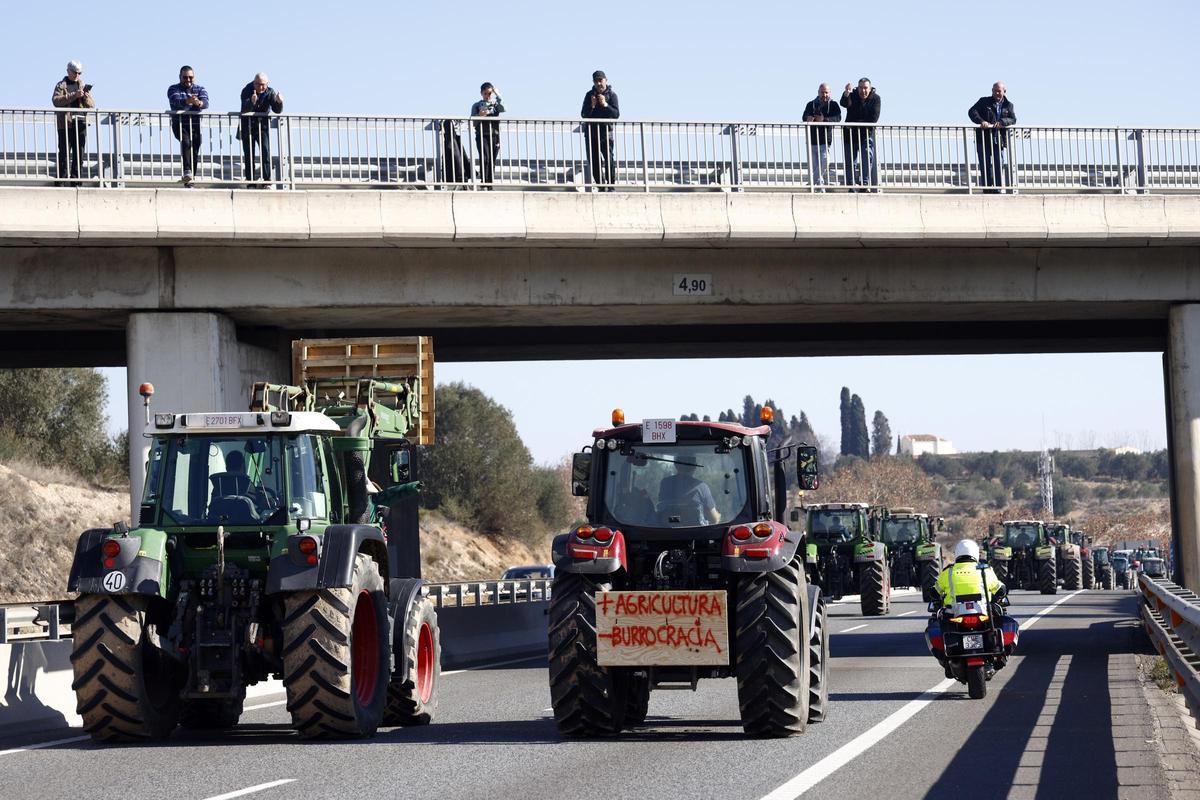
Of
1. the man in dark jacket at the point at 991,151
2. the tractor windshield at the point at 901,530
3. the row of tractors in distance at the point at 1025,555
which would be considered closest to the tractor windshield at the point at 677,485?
the man in dark jacket at the point at 991,151

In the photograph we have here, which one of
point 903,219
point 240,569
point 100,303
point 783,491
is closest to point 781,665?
point 783,491

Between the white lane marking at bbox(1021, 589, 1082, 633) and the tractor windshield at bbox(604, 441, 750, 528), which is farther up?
the tractor windshield at bbox(604, 441, 750, 528)

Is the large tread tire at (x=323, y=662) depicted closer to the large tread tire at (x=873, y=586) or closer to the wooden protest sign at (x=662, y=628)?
the wooden protest sign at (x=662, y=628)

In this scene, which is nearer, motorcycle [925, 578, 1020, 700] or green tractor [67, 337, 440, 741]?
green tractor [67, 337, 440, 741]

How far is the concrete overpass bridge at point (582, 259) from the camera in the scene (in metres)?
22.0

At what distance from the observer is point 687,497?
14.1m

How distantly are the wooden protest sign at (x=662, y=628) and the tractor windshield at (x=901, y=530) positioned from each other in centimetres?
3564

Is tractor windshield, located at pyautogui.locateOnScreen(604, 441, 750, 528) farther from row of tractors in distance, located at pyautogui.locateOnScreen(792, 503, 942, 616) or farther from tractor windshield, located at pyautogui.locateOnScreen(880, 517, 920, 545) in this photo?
tractor windshield, located at pyautogui.locateOnScreen(880, 517, 920, 545)

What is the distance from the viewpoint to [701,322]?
26.6 m

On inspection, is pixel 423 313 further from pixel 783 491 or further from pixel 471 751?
pixel 471 751

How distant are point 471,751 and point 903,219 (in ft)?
43.0

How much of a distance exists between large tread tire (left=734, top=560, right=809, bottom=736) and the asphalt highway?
22cm

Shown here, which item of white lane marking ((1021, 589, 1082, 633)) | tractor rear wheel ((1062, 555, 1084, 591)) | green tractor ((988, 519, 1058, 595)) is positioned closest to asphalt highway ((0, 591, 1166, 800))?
white lane marking ((1021, 589, 1082, 633))

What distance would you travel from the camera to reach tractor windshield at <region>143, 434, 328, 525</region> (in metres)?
13.6
